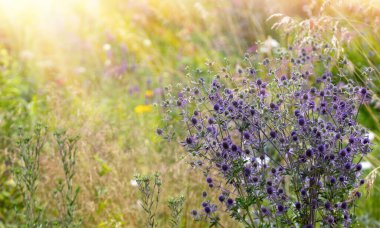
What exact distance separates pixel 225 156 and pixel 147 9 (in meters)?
5.92

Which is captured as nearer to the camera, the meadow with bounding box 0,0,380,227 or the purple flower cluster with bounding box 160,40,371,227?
the purple flower cluster with bounding box 160,40,371,227

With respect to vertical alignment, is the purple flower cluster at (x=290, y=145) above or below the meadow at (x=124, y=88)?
above

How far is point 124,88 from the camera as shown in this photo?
5.87m

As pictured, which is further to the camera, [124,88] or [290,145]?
[124,88]

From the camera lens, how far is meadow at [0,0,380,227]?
282cm

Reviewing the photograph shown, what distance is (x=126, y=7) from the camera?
27.1 feet

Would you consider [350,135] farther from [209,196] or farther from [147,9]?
[147,9]

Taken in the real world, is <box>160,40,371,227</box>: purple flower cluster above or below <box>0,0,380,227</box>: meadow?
above

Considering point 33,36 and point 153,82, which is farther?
point 33,36

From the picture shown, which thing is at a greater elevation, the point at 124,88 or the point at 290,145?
the point at 290,145

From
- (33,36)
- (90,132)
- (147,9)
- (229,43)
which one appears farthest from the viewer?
(147,9)

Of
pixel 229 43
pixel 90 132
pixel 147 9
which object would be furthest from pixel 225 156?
pixel 147 9

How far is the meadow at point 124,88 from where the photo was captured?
2824mm

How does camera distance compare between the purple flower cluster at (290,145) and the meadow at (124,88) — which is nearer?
the purple flower cluster at (290,145)
